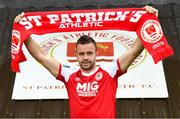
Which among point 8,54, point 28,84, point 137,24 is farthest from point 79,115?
point 8,54

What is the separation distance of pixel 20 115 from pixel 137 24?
2.46 metres

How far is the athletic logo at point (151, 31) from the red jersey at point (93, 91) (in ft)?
1.73

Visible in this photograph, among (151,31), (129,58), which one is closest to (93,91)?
(129,58)

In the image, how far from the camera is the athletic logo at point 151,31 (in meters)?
4.18

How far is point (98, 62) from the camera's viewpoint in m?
6.38

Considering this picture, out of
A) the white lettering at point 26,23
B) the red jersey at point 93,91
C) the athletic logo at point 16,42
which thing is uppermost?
the white lettering at point 26,23

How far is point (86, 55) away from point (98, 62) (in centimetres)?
273

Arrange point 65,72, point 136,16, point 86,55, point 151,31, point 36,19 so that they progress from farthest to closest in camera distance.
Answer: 1. point 36,19
2. point 136,16
3. point 151,31
4. point 65,72
5. point 86,55

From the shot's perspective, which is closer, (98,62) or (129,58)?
(129,58)

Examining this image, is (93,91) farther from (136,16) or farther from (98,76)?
(136,16)

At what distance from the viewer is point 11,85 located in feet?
21.5

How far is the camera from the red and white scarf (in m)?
4.20

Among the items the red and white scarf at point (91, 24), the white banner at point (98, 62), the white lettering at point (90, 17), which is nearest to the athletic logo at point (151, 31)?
the red and white scarf at point (91, 24)

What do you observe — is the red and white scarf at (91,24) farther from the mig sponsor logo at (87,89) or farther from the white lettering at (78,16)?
the mig sponsor logo at (87,89)
